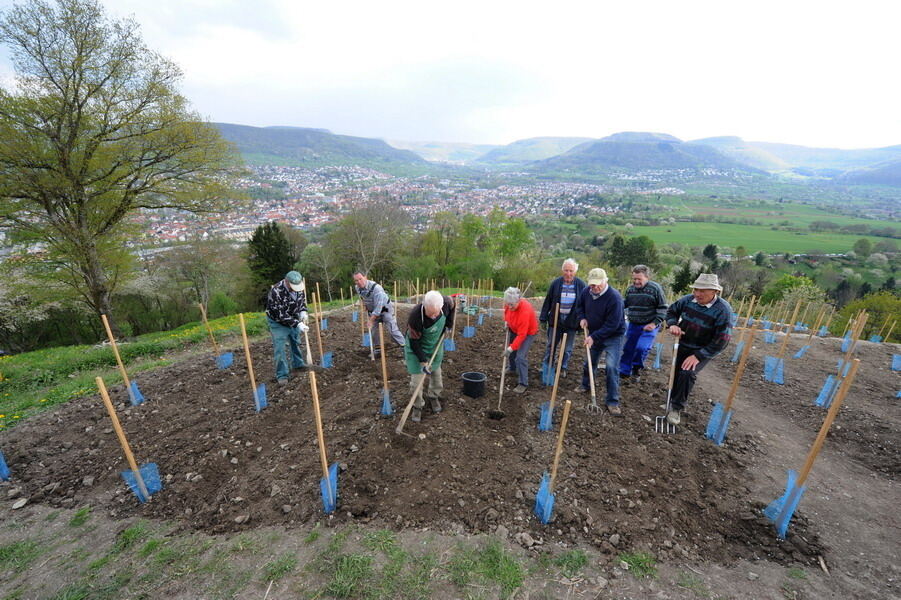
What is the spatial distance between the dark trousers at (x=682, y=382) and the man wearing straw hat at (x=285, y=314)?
205 inches

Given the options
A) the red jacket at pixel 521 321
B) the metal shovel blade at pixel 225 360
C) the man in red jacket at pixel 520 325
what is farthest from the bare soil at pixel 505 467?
the red jacket at pixel 521 321

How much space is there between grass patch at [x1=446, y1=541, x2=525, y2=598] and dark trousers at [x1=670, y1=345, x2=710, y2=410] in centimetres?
319

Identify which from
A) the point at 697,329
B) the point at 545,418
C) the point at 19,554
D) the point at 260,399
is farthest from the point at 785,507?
the point at 19,554

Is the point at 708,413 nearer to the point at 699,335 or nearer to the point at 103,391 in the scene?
the point at 699,335

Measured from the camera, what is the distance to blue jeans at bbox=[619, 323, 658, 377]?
5.73m

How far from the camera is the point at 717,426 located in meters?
4.45

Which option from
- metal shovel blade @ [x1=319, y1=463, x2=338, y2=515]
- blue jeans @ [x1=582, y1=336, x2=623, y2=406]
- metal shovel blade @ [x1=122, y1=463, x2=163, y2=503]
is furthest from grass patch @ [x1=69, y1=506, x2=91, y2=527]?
blue jeans @ [x1=582, y1=336, x2=623, y2=406]

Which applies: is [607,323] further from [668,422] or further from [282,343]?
[282,343]

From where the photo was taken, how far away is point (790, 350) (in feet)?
27.0

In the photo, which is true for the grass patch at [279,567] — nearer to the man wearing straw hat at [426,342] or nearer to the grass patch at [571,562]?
the man wearing straw hat at [426,342]

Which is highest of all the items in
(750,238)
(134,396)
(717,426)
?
(717,426)

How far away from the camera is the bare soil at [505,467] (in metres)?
3.20

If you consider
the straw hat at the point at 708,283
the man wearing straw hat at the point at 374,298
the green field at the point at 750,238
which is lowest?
the green field at the point at 750,238

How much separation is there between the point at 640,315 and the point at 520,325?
196cm
